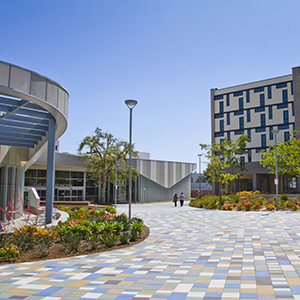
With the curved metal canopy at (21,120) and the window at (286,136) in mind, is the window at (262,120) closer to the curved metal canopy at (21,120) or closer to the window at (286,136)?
the window at (286,136)

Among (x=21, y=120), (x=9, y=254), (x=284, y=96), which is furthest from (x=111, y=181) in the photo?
(x=9, y=254)

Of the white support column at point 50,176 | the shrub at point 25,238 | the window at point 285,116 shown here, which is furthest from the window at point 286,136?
the shrub at point 25,238

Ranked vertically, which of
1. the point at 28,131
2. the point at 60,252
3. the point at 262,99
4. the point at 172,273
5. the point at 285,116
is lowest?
the point at 60,252

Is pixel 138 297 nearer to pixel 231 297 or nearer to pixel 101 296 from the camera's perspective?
pixel 101 296

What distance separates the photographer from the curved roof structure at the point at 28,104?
410 inches

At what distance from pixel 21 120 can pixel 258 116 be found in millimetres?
47762

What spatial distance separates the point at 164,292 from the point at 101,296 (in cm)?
120

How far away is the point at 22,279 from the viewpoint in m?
7.21

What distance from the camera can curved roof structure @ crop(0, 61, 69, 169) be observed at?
1041 centimetres

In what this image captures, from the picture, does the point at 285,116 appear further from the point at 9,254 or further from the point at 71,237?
the point at 9,254

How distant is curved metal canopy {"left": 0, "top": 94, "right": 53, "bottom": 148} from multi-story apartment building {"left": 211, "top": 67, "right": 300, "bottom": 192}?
126 ft

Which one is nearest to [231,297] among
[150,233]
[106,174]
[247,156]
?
Answer: [150,233]

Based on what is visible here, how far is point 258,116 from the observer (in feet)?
179

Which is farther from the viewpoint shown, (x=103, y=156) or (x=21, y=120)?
(x=103, y=156)
